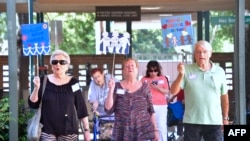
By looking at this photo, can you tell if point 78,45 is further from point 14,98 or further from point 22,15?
point 14,98

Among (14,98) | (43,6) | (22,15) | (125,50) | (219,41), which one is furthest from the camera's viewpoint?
(219,41)

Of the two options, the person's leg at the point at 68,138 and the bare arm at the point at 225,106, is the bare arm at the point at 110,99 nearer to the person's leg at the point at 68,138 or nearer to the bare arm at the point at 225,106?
the person's leg at the point at 68,138

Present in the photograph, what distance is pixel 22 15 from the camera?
1279cm

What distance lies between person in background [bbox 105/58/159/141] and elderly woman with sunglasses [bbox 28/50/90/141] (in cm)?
38

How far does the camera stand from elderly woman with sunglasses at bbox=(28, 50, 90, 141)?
541 centimetres

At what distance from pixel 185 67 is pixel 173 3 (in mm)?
4116

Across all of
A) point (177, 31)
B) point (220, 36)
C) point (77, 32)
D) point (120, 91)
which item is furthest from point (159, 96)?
point (77, 32)

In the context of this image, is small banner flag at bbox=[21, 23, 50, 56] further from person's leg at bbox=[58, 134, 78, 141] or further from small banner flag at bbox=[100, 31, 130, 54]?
person's leg at bbox=[58, 134, 78, 141]

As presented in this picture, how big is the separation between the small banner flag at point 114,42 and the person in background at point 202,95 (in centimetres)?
217

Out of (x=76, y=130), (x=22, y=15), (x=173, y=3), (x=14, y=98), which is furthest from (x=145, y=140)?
(x=22, y=15)

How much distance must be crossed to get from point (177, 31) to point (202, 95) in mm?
3352

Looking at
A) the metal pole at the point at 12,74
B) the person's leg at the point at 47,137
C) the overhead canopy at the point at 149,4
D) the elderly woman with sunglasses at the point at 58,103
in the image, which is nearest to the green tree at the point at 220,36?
the overhead canopy at the point at 149,4

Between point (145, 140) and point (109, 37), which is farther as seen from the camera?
point (109, 37)

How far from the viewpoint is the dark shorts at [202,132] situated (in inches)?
226
